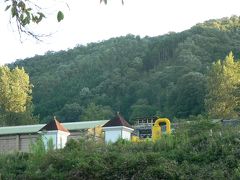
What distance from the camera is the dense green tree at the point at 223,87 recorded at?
42.8m

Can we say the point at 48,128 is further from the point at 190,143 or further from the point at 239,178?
the point at 239,178

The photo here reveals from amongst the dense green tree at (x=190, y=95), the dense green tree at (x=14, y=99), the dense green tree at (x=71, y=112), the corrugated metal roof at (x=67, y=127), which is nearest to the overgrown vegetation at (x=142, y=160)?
the corrugated metal roof at (x=67, y=127)

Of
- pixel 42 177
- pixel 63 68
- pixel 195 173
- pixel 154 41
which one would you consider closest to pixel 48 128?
pixel 42 177

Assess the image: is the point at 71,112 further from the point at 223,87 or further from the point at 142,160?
the point at 142,160

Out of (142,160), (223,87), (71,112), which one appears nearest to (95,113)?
(71,112)

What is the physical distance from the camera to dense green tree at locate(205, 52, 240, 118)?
42.8 m

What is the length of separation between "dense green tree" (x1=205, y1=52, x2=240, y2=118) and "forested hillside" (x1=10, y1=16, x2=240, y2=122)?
10.1 meters

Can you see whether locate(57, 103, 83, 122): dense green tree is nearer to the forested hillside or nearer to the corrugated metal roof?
the forested hillside

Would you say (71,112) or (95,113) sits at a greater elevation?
(71,112)

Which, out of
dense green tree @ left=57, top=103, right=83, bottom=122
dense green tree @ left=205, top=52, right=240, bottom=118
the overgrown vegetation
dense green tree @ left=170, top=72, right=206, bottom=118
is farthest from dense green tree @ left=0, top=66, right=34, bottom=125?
the overgrown vegetation

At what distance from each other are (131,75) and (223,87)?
2808 cm

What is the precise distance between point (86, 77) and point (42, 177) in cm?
5875

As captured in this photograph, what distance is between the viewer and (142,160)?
10672mm

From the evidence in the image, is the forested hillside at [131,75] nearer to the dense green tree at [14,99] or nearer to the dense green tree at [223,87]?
the dense green tree at [14,99]
